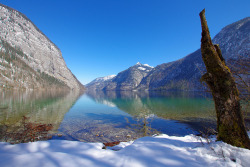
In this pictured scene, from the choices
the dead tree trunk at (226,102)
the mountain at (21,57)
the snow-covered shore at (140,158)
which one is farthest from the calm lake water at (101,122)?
the mountain at (21,57)

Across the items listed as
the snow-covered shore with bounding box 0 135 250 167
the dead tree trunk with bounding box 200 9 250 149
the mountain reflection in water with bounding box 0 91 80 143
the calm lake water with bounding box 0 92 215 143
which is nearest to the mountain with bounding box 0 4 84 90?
the mountain reflection in water with bounding box 0 91 80 143

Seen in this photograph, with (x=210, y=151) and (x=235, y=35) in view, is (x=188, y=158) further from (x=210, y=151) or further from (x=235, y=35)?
(x=235, y=35)

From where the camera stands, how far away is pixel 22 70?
146250 mm

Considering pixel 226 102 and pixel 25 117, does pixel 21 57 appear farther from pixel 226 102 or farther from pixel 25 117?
pixel 226 102

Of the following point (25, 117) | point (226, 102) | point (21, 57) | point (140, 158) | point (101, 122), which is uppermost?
point (21, 57)

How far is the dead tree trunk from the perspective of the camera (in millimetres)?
3432

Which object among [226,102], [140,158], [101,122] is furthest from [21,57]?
[226,102]

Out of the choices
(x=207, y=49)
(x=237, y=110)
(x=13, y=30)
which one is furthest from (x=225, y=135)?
(x=13, y=30)

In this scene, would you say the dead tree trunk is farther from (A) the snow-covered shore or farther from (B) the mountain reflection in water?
(B) the mountain reflection in water

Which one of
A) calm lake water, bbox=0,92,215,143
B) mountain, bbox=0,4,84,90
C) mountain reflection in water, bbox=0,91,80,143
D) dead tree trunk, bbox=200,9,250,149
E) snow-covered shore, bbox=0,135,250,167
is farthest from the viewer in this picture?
mountain, bbox=0,4,84,90

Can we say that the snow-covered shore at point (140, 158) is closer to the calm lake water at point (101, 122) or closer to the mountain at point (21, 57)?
the calm lake water at point (101, 122)

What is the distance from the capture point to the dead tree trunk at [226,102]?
11.3 feet

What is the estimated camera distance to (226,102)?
11.6 ft

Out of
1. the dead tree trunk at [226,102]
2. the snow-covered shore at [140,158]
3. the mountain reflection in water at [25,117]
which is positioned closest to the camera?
the snow-covered shore at [140,158]
